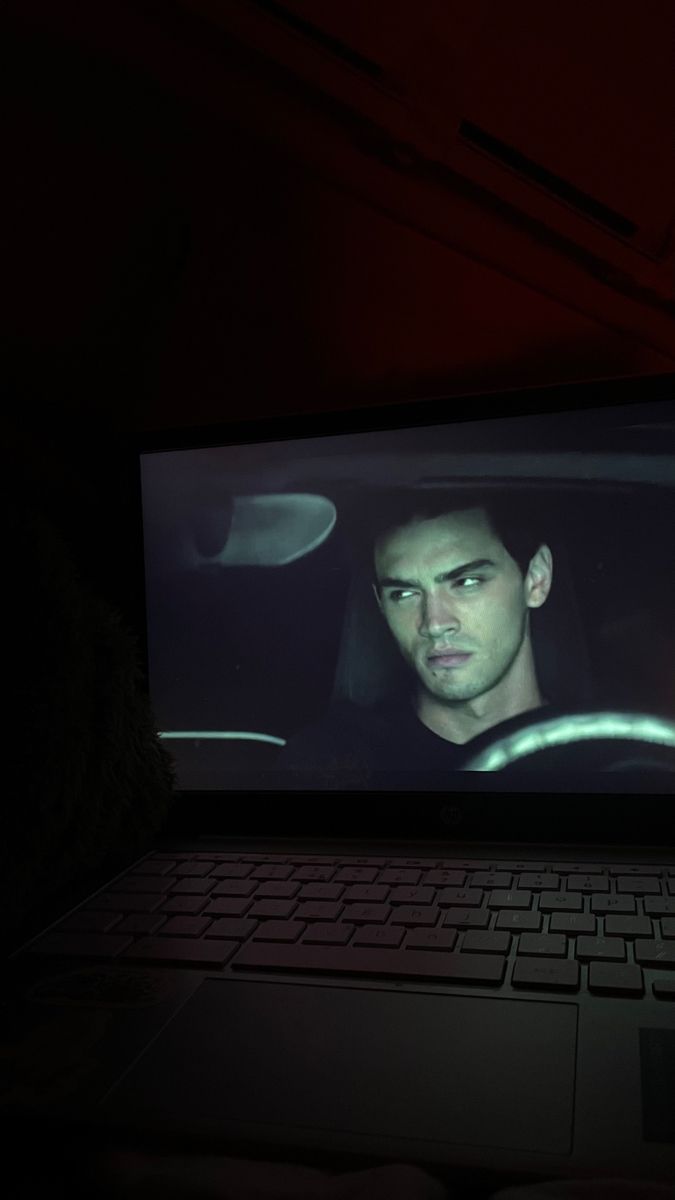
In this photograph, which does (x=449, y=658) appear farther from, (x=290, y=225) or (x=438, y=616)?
(x=290, y=225)

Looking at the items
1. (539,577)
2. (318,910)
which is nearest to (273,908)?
(318,910)

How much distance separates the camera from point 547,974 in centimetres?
48

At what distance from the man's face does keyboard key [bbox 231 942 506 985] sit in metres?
0.27

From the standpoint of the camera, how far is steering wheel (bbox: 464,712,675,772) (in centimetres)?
70

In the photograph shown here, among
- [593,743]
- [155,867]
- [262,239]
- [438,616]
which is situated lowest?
[155,867]

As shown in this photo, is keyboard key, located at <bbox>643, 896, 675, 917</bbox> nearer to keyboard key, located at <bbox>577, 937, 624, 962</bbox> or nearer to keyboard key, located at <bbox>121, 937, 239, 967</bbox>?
keyboard key, located at <bbox>577, 937, 624, 962</bbox>

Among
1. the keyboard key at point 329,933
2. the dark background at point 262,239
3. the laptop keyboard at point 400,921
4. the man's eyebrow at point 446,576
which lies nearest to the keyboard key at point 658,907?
the laptop keyboard at point 400,921

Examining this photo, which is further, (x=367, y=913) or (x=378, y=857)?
(x=378, y=857)

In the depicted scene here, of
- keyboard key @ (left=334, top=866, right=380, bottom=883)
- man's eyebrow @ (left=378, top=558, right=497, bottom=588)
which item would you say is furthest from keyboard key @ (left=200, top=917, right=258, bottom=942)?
man's eyebrow @ (left=378, top=558, right=497, bottom=588)

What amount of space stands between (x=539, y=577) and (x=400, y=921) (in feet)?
1.07

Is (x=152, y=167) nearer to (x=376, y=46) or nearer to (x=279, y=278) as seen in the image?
(x=279, y=278)

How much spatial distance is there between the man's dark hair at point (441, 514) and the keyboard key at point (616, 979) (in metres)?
0.35

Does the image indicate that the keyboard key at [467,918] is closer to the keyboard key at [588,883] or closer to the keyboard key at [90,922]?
the keyboard key at [588,883]

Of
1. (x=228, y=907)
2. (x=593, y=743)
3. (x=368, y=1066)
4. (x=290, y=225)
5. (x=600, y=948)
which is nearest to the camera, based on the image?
(x=368, y=1066)
